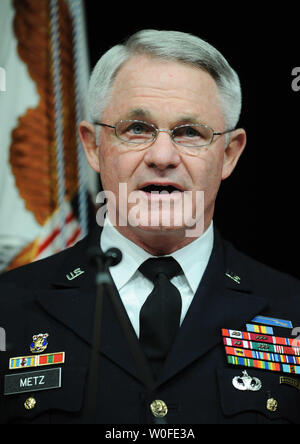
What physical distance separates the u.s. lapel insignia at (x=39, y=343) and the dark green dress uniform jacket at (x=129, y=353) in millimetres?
15

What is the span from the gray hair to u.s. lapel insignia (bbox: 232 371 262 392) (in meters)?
0.73

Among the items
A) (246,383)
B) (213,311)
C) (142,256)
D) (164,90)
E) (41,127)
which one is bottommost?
(246,383)

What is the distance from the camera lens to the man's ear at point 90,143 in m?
1.96

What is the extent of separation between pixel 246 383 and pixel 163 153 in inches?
24.8

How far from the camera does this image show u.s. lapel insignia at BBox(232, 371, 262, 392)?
1.65 metres

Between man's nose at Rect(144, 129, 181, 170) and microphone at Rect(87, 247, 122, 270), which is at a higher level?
man's nose at Rect(144, 129, 181, 170)

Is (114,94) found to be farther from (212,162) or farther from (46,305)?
(46,305)

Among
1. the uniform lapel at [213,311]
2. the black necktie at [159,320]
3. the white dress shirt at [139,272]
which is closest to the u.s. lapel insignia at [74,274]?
the white dress shirt at [139,272]

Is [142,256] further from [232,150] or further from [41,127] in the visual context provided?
[41,127]

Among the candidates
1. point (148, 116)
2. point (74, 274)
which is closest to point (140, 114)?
point (148, 116)

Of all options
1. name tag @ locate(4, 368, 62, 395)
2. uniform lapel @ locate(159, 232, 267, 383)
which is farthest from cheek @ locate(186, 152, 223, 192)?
name tag @ locate(4, 368, 62, 395)

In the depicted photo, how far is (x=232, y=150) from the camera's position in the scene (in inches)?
78.4

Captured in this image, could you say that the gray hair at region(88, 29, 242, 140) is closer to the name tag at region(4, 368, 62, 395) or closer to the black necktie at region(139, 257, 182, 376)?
the black necktie at region(139, 257, 182, 376)

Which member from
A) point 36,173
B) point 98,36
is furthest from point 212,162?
point 98,36
